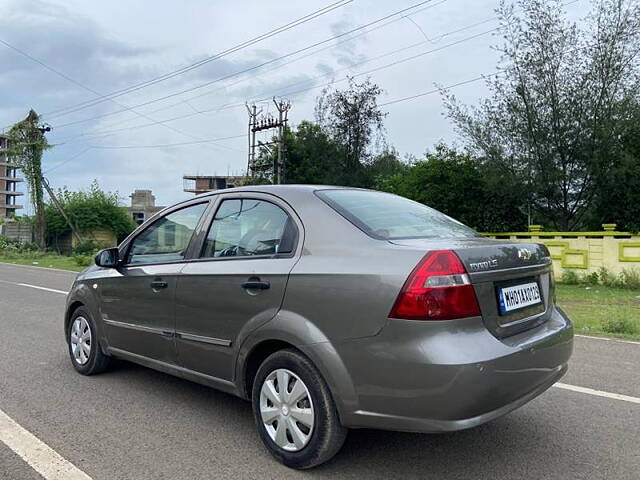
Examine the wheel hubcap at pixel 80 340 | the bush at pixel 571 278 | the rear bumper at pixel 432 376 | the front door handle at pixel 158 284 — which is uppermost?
the front door handle at pixel 158 284

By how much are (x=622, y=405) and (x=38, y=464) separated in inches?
164

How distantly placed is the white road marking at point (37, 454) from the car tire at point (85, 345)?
111 cm

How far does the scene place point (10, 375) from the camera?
5121mm

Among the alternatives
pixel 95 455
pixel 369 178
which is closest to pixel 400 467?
pixel 95 455

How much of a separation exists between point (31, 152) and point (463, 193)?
1158 inches

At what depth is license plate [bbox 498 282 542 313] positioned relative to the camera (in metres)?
3.02

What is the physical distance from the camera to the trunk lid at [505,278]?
2895mm

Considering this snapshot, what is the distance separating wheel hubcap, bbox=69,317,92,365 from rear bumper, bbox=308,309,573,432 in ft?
10.2

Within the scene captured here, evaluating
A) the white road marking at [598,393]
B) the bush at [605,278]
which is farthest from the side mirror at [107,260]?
the bush at [605,278]

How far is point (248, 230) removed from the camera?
371 cm

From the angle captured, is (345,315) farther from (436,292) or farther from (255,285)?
(255,285)

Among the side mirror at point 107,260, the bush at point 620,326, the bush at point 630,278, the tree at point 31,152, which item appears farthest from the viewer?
the tree at point 31,152

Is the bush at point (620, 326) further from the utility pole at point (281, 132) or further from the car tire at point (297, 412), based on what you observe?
the utility pole at point (281, 132)

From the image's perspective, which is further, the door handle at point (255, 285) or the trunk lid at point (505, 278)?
the door handle at point (255, 285)
